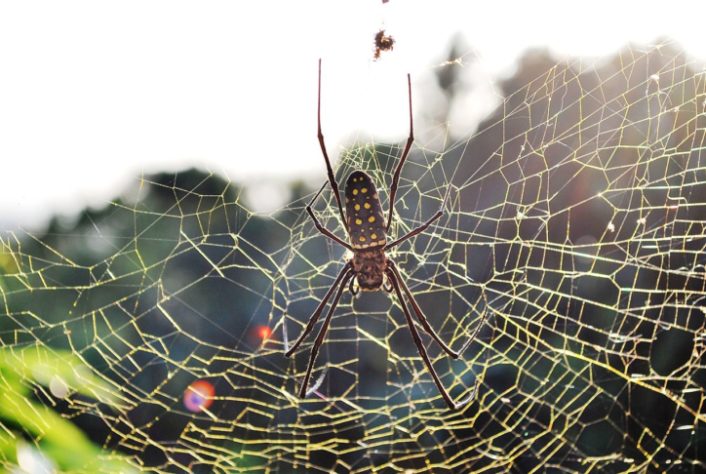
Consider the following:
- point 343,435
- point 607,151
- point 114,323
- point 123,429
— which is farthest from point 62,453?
point 114,323

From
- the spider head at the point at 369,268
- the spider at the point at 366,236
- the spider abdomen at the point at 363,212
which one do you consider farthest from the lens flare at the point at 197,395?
the spider abdomen at the point at 363,212

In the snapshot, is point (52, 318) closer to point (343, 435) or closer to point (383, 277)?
point (343, 435)

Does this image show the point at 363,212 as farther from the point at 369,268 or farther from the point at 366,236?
the point at 369,268

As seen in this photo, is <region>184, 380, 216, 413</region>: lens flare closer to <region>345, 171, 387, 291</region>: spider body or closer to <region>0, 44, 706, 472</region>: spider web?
<region>0, 44, 706, 472</region>: spider web

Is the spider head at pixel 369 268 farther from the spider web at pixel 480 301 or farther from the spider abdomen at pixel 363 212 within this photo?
the spider web at pixel 480 301

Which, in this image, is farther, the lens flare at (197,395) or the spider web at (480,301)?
the lens flare at (197,395)

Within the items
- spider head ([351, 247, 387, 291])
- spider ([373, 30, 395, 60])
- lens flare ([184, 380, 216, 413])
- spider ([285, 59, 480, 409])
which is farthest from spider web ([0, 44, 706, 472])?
spider ([373, 30, 395, 60])
